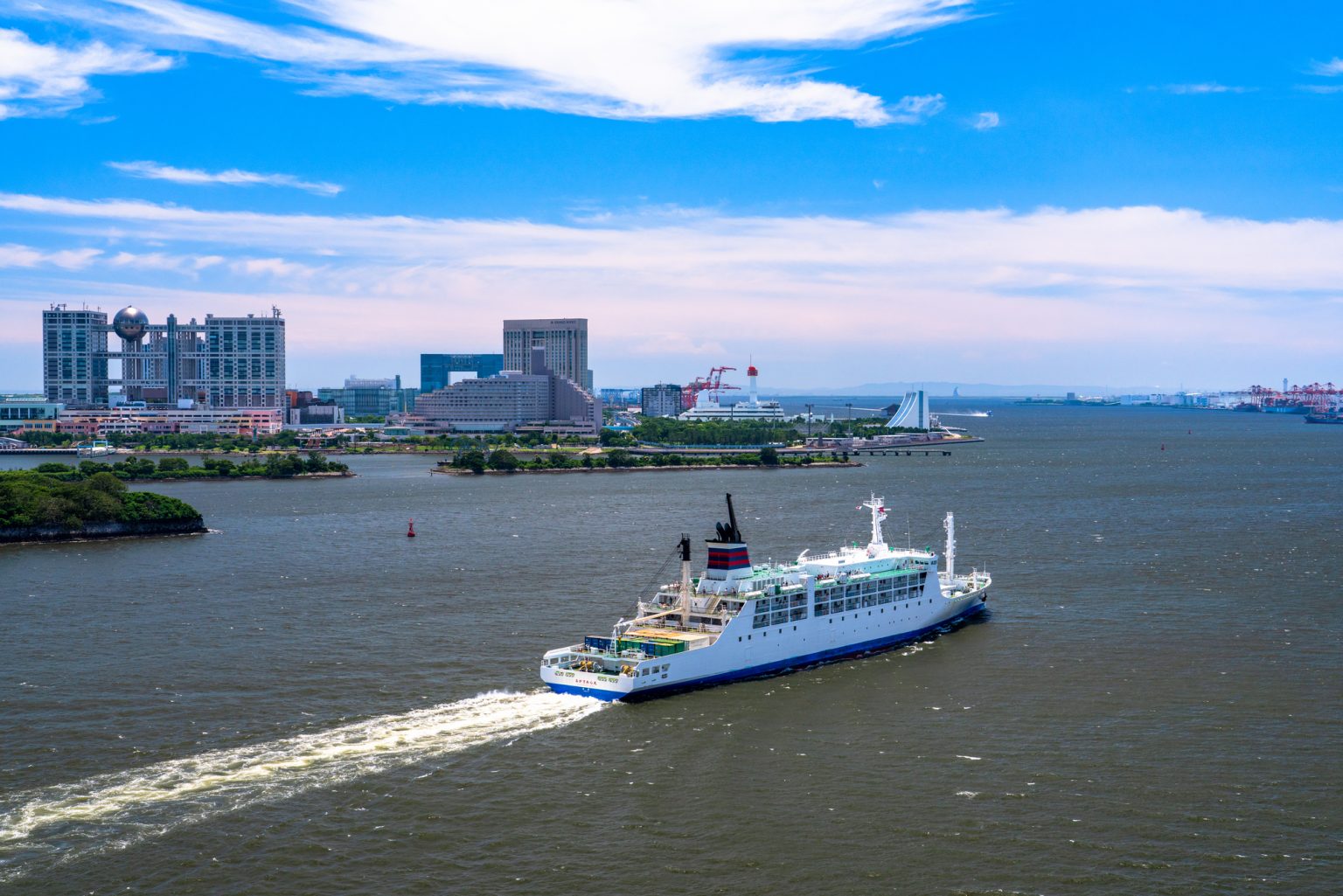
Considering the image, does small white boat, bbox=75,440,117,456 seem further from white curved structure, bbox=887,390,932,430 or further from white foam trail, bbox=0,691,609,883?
white foam trail, bbox=0,691,609,883

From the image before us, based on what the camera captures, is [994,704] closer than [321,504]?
Yes

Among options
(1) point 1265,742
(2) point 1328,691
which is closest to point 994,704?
(1) point 1265,742

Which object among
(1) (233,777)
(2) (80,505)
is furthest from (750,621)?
(2) (80,505)

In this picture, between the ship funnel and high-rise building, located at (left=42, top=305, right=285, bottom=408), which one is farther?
high-rise building, located at (left=42, top=305, right=285, bottom=408)

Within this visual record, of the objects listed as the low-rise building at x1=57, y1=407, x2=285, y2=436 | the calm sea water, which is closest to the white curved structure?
the low-rise building at x1=57, y1=407, x2=285, y2=436

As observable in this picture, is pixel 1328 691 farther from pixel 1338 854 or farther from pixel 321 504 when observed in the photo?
pixel 321 504

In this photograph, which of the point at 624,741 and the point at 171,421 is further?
the point at 171,421

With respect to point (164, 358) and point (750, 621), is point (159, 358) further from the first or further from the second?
point (750, 621)
